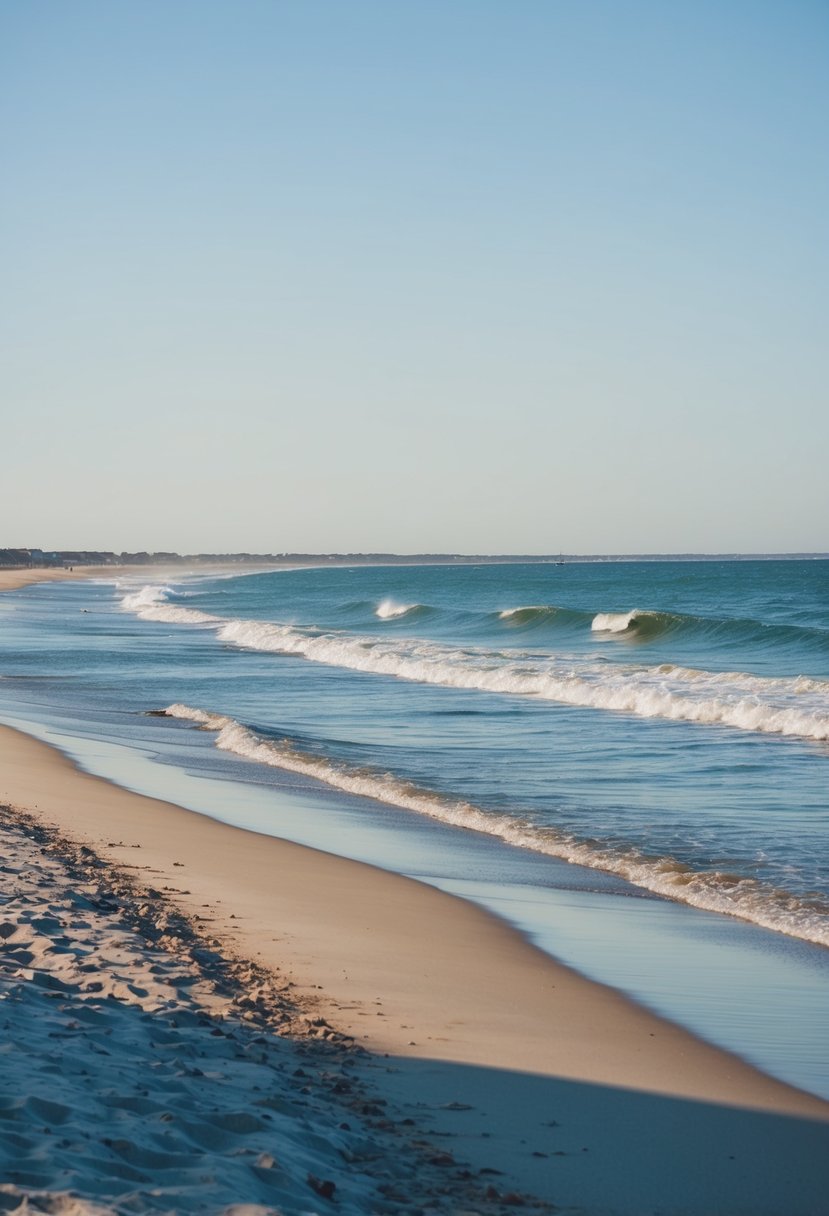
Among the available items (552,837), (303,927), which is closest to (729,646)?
(552,837)

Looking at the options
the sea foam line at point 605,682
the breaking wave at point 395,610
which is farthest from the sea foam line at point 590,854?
the breaking wave at point 395,610

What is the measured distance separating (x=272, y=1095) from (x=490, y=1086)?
1.04 m

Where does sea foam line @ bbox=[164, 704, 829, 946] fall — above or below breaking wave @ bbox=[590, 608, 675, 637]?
below

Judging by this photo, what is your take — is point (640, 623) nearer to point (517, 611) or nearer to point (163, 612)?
point (517, 611)

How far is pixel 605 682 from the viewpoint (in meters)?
23.7

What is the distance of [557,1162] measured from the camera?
443 cm

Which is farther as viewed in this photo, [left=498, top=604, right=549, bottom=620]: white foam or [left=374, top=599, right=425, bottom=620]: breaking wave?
[left=374, top=599, right=425, bottom=620]: breaking wave

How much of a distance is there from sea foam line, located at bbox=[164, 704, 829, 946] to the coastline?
1630 mm

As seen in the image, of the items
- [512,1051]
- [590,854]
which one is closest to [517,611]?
[590,854]

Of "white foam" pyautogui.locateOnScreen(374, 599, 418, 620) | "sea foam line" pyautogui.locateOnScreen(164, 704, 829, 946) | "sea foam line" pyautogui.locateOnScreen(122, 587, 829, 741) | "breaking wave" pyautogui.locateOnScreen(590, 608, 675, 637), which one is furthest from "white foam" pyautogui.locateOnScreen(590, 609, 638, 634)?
"sea foam line" pyautogui.locateOnScreen(164, 704, 829, 946)

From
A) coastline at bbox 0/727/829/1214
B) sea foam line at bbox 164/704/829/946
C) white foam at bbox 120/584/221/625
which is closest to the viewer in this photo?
coastline at bbox 0/727/829/1214

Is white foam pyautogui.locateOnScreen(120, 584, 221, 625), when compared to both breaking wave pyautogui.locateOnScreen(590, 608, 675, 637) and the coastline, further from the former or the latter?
the coastline

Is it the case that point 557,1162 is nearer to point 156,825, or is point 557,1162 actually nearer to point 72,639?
point 156,825

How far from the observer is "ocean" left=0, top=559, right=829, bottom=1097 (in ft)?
24.4
